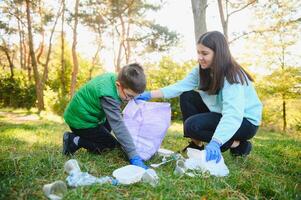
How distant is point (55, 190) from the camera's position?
183 centimetres

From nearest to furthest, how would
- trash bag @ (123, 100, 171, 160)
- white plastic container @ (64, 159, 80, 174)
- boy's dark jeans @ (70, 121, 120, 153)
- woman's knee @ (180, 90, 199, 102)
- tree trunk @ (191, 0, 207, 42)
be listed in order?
white plastic container @ (64, 159, 80, 174), trash bag @ (123, 100, 171, 160), boy's dark jeans @ (70, 121, 120, 153), woman's knee @ (180, 90, 199, 102), tree trunk @ (191, 0, 207, 42)

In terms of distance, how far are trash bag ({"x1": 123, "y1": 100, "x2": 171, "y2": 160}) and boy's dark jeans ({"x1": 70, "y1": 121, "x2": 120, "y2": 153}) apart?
0.81ft

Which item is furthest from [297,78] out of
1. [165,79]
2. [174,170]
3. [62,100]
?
[174,170]

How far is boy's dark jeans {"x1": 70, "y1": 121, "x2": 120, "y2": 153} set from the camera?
311cm

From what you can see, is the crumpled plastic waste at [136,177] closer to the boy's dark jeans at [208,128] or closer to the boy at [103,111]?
the boy at [103,111]

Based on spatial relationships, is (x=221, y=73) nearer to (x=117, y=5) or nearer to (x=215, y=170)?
(x=215, y=170)

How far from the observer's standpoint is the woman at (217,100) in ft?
8.71

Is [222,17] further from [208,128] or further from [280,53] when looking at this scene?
[208,128]

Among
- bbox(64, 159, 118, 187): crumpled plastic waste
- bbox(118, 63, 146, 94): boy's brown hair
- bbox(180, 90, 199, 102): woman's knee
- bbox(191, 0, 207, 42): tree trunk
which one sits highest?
bbox(191, 0, 207, 42): tree trunk

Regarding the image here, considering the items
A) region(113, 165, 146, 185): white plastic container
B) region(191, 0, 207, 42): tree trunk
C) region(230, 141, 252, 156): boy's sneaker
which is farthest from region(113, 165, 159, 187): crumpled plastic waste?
region(191, 0, 207, 42): tree trunk

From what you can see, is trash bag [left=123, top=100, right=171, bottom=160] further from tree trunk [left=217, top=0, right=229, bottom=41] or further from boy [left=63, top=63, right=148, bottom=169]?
tree trunk [left=217, top=0, right=229, bottom=41]

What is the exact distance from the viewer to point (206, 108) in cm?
329

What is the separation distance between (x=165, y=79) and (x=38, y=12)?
10.4 m

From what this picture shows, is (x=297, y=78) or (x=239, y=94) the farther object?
(x=297, y=78)
